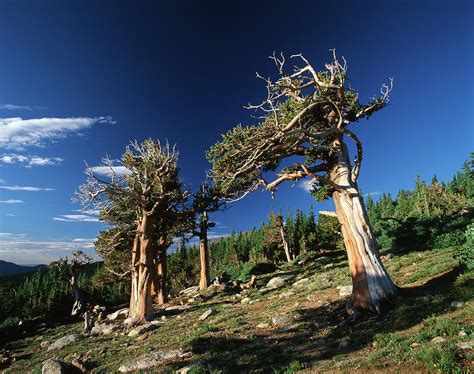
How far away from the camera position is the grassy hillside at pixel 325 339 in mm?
6164

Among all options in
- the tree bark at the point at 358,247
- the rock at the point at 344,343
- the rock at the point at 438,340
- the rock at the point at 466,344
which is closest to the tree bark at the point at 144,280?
the tree bark at the point at 358,247

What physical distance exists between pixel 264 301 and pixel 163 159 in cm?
1226

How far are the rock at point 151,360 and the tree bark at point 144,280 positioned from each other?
9.75m

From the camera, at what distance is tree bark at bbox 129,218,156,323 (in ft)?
62.6

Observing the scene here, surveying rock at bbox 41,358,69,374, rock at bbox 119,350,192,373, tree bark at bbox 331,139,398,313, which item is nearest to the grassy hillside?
rock at bbox 119,350,192,373

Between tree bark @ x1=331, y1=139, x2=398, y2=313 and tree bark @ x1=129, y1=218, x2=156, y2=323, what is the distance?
13.0 meters

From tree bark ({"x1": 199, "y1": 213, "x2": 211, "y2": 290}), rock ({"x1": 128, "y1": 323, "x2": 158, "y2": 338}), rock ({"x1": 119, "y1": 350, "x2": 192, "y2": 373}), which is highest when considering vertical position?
tree bark ({"x1": 199, "y1": 213, "x2": 211, "y2": 290})

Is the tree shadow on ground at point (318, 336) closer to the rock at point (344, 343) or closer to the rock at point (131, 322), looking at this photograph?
the rock at point (344, 343)

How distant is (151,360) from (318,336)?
538cm

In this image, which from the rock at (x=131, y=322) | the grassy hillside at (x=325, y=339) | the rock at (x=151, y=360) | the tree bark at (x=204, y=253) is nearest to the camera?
the grassy hillside at (x=325, y=339)

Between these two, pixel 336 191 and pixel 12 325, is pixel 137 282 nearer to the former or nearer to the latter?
pixel 336 191

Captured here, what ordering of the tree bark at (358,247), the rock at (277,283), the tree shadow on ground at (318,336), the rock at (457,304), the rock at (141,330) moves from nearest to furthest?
the tree shadow on ground at (318,336), the rock at (457,304), the tree bark at (358,247), the rock at (141,330), the rock at (277,283)

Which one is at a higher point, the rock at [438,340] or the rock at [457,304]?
the rock at [457,304]

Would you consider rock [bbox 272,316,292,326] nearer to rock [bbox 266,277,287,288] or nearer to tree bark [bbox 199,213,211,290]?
rock [bbox 266,277,287,288]
